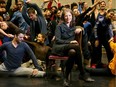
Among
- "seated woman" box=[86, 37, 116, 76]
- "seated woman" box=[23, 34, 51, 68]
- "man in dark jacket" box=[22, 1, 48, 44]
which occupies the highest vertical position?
"man in dark jacket" box=[22, 1, 48, 44]

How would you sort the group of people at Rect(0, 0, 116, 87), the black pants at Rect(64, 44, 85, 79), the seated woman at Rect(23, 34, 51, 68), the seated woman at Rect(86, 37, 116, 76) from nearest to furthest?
the black pants at Rect(64, 44, 85, 79)
the group of people at Rect(0, 0, 116, 87)
the seated woman at Rect(86, 37, 116, 76)
the seated woman at Rect(23, 34, 51, 68)

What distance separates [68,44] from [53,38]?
1.70 m

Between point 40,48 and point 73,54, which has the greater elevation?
point 73,54

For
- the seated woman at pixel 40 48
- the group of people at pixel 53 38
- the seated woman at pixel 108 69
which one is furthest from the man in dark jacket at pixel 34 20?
the seated woman at pixel 108 69

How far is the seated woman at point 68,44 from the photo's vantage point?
4.99 metres

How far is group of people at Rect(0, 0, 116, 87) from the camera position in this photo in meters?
5.16

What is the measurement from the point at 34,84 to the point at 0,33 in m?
1.77

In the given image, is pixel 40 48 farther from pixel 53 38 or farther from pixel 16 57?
pixel 16 57

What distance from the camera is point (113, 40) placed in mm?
6398

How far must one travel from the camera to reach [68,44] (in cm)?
503

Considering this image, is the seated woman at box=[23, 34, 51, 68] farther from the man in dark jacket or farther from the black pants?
the black pants

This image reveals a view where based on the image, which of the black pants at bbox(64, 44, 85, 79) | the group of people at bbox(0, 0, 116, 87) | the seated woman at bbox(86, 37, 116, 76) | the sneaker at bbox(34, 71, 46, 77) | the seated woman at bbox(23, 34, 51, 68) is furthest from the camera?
the seated woman at bbox(23, 34, 51, 68)

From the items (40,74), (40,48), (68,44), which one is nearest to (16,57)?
(40,74)

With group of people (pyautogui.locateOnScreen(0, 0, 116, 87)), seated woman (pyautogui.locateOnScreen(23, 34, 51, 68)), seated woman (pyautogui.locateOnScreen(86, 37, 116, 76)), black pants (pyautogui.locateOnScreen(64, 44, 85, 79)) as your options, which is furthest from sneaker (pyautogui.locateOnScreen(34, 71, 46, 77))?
black pants (pyautogui.locateOnScreen(64, 44, 85, 79))
